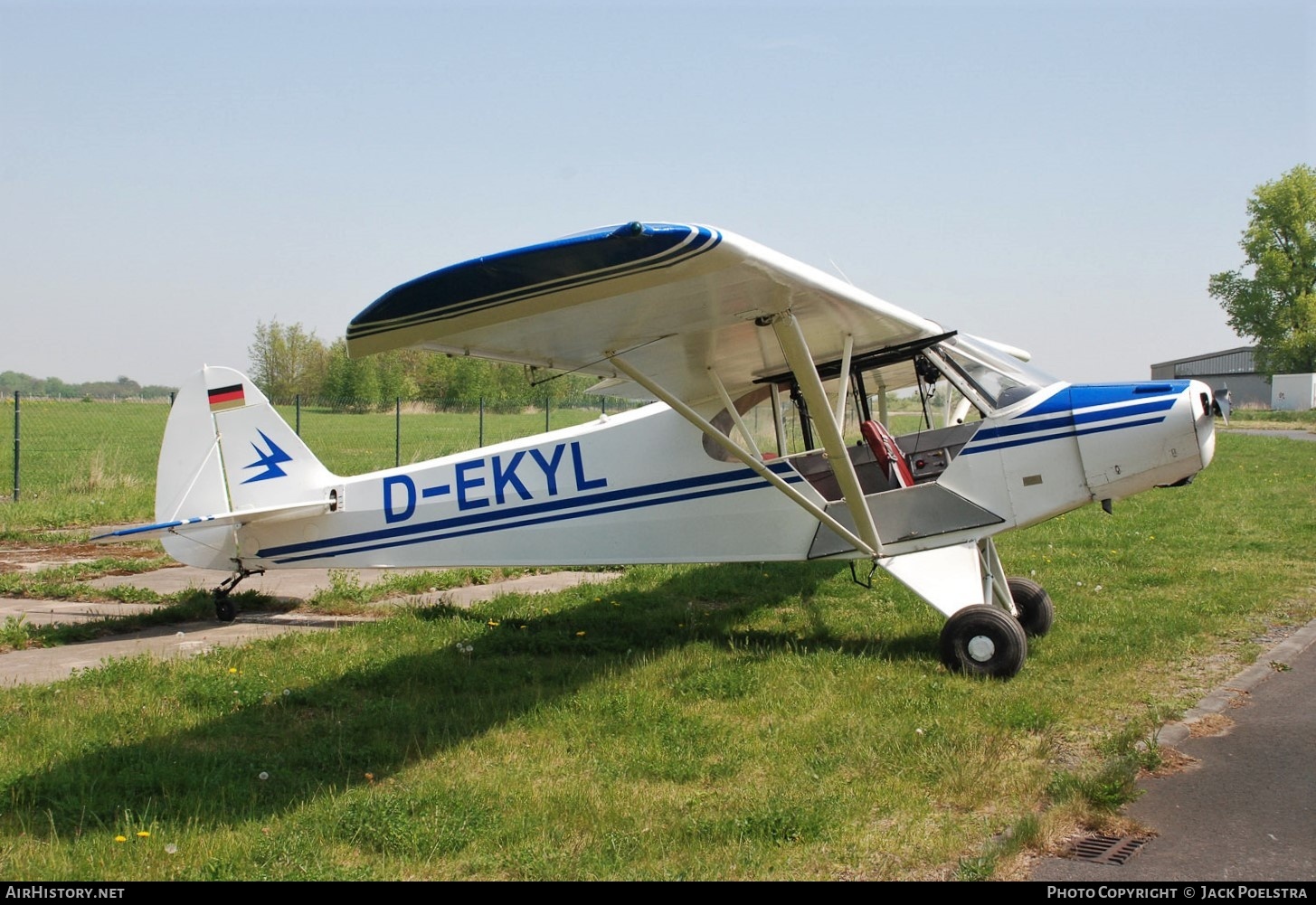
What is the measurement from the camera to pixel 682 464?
817 cm

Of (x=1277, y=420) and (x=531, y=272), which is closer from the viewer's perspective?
(x=531, y=272)

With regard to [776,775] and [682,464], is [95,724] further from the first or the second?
[682,464]

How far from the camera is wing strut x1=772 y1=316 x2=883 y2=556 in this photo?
6148 millimetres

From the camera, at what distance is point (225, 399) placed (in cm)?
918

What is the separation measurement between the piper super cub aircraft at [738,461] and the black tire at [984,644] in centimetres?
1

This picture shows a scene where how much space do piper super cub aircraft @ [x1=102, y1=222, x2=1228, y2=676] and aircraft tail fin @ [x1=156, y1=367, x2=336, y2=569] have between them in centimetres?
2

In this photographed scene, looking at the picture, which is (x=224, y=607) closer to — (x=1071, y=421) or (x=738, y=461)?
(x=738, y=461)

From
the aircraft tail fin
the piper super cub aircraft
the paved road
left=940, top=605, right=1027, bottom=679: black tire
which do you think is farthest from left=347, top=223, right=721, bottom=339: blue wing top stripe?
the aircraft tail fin

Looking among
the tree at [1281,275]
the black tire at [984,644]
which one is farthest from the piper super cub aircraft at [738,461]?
the tree at [1281,275]

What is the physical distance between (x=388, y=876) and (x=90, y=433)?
4168 centimetres

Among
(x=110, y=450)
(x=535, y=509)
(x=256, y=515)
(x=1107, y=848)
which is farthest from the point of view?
(x=110, y=450)

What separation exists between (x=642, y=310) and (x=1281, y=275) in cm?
7720

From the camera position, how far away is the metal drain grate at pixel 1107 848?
3.84m

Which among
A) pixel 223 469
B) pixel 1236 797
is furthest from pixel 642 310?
pixel 223 469
